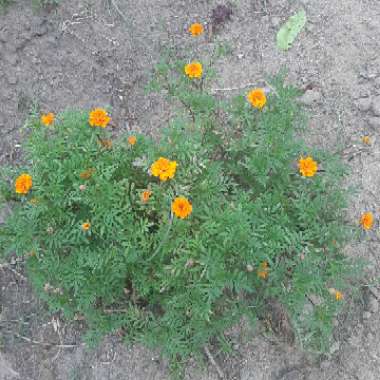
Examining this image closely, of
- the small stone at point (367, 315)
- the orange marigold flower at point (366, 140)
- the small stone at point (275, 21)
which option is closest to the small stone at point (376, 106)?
the orange marigold flower at point (366, 140)

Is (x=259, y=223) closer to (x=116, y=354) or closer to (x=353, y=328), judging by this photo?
(x=353, y=328)

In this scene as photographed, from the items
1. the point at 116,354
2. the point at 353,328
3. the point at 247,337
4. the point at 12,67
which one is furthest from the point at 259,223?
the point at 12,67

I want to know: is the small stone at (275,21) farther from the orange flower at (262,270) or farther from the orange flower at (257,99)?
the orange flower at (262,270)

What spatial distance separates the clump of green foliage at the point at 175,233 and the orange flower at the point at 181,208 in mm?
138

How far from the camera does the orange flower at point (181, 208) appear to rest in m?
2.93

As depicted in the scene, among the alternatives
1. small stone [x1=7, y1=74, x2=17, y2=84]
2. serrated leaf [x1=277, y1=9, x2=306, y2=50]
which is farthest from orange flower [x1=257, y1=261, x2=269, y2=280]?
small stone [x1=7, y1=74, x2=17, y2=84]

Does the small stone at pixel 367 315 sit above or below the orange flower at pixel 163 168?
below

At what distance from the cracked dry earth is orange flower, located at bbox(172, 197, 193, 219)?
1.06 m

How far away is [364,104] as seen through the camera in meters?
4.25

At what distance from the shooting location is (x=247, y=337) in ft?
11.6

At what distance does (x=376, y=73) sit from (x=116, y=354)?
2910 mm

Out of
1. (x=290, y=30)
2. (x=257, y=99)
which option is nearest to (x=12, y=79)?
(x=257, y=99)

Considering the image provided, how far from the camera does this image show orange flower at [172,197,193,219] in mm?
2933

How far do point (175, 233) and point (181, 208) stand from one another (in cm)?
25
